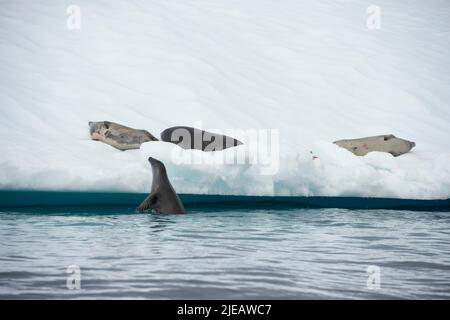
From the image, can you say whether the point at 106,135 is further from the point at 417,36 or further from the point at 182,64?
the point at 417,36

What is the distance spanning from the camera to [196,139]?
1452 centimetres

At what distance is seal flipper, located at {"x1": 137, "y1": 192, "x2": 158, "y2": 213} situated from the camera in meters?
10.5

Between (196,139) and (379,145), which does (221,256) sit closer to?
(196,139)

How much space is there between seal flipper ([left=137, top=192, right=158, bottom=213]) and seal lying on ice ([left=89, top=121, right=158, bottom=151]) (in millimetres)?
3712

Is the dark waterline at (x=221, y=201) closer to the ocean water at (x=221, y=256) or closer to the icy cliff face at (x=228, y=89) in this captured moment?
the icy cliff face at (x=228, y=89)

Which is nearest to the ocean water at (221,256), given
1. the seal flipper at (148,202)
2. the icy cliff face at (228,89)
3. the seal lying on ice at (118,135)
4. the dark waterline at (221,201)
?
the seal flipper at (148,202)

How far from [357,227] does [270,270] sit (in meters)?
4.10

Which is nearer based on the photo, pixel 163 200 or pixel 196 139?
pixel 163 200

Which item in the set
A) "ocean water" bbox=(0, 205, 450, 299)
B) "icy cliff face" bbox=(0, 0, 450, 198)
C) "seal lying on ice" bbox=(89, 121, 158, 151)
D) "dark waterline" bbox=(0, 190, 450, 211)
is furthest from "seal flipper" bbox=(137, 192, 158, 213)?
"seal lying on ice" bbox=(89, 121, 158, 151)

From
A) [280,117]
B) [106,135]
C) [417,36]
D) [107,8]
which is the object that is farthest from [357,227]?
[417,36]

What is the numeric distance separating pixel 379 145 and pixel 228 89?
5204mm

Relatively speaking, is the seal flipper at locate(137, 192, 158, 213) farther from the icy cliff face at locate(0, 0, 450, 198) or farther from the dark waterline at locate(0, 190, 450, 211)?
the dark waterline at locate(0, 190, 450, 211)

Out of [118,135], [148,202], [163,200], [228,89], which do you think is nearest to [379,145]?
[228,89]

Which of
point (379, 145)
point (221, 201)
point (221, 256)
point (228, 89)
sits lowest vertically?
point (221, 256)
